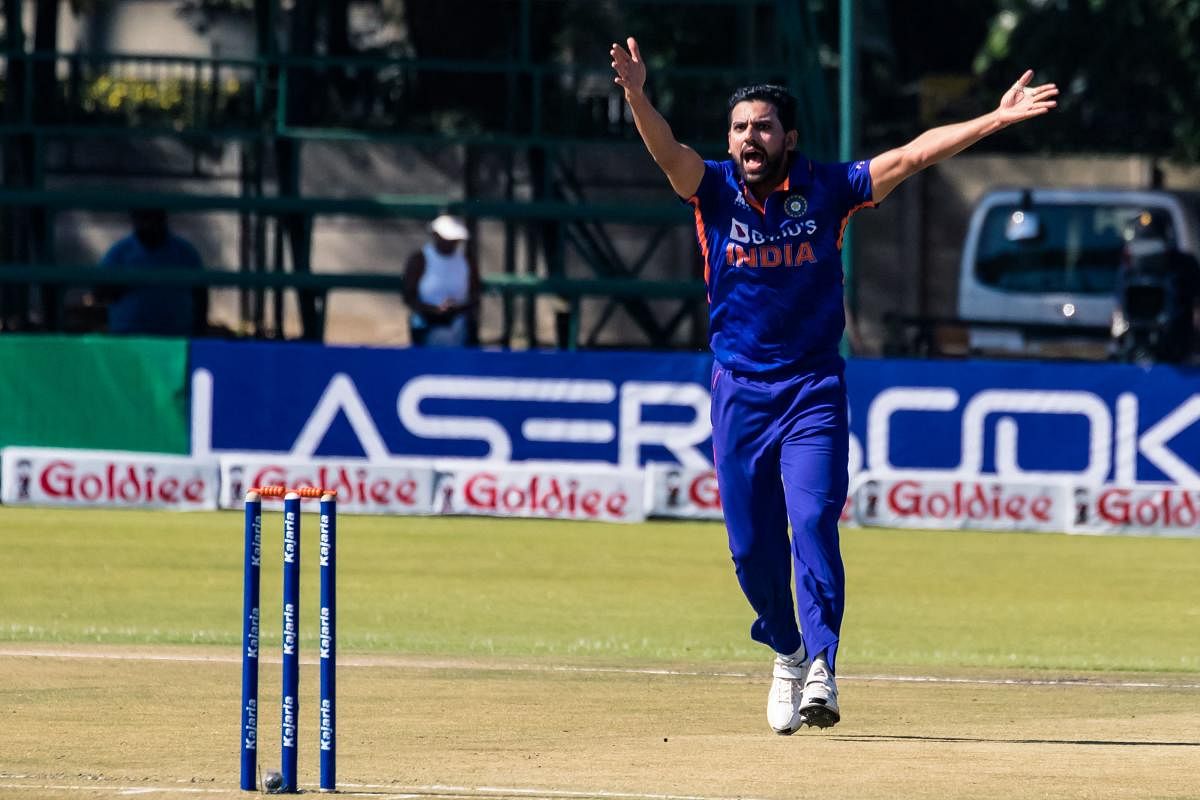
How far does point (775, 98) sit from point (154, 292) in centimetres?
1273

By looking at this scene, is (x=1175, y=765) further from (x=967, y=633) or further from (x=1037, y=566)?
(x=1037, y=566)

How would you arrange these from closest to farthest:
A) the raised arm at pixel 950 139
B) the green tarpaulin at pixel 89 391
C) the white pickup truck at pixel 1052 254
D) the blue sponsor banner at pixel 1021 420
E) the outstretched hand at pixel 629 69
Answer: the raised arm at pixel 950 139 → the outstretched hand at pixel 629 69 → the blue sponsor banner at pixel 1021 420 → the green tarpaulin at pixel 89 391 → the white pickup truck at pixel 1052 254

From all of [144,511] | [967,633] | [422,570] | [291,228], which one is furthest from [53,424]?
[967,633]

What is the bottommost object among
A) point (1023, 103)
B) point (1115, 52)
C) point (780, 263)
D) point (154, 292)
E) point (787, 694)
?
point (787, 694)

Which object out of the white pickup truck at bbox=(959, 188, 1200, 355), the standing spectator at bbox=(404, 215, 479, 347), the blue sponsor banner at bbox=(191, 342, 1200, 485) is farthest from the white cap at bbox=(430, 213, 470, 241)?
the white pickup truck at bbox=(959, 188, 1200, 355)

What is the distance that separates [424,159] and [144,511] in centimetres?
1504

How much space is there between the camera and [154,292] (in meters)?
20.0

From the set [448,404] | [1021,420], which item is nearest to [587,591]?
[448,404]

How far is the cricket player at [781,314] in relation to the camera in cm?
789

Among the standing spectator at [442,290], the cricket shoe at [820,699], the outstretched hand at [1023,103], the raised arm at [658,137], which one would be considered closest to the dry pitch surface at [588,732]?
the cricket shoe at [820,699]

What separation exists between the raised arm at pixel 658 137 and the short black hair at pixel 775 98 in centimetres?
27

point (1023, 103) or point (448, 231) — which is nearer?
point (1023, 103)

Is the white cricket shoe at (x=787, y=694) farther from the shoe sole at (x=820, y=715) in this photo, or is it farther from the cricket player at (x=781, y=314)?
the shoe sole at (x=820, y=715)

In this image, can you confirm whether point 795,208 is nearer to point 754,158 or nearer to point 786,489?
point 754,158
